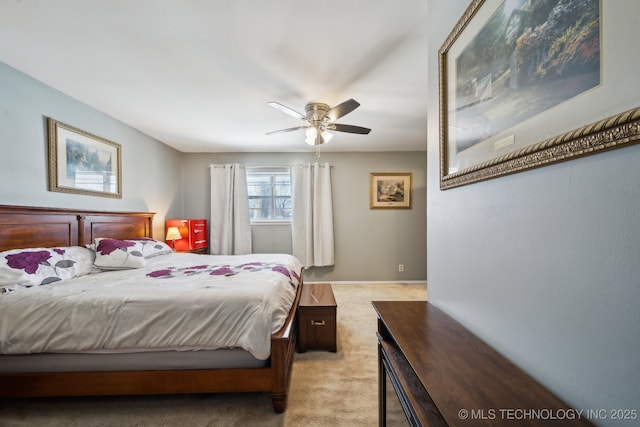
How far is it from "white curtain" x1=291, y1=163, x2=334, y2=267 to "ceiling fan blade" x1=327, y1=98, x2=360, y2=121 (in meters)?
2.00

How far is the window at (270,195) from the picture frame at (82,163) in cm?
200

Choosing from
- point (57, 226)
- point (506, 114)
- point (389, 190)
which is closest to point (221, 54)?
point (506, 114)

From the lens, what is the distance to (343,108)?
7.44ft

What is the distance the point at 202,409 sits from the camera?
1.59 meters

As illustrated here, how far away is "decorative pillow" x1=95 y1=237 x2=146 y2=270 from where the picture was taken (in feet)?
7.71

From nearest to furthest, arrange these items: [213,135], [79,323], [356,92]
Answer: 1. [79,323]
2. [356,92]
3. [213,135]

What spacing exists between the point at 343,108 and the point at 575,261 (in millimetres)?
2035

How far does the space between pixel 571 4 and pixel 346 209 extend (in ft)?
13.3

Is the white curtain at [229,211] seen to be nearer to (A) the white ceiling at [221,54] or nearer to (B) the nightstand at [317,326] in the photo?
(A) the white ceiling at [221,54]

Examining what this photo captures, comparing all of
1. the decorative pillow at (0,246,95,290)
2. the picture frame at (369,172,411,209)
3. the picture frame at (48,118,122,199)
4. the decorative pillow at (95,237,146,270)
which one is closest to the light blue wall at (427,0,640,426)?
the decorative pillow at (0,246,95,290)

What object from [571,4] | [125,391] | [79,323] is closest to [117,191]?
[79,323]

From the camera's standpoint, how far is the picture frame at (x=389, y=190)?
15.1 ft

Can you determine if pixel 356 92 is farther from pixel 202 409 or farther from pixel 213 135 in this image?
pixel 202 409

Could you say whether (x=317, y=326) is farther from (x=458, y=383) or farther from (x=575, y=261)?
(x=575, y=261)
